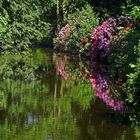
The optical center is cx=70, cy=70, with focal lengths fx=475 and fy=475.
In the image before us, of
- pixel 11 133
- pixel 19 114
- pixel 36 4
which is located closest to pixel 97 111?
pixel 19 114

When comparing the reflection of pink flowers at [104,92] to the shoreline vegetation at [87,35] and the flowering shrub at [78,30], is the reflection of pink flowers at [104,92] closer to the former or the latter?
the shoreline vegetation at [87,35]

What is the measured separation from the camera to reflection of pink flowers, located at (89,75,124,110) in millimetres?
15706

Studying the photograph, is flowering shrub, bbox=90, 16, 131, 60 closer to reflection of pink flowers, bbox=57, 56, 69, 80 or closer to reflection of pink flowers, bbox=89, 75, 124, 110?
reflection of pink flowers, bbox=57, 56, 69, 80

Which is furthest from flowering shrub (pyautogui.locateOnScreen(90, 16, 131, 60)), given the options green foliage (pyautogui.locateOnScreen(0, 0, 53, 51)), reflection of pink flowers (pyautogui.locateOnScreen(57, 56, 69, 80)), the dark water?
the dark water

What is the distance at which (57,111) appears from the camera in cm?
1530

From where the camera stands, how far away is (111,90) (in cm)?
1894

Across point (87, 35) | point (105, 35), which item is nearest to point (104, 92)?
point (105, 35)

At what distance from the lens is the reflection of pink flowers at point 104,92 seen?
15706 millimetres

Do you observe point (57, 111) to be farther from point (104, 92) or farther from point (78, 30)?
point (78, 30)

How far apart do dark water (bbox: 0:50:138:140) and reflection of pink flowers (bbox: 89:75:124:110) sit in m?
0.06

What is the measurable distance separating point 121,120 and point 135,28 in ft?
34.5

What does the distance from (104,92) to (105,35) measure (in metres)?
11.8

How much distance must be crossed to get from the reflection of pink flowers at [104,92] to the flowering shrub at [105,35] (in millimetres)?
5674

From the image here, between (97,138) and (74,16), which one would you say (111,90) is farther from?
(74,16)
